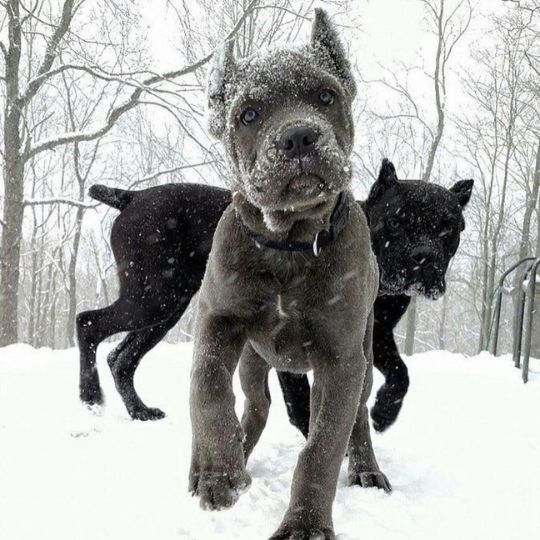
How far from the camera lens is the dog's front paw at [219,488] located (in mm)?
2221

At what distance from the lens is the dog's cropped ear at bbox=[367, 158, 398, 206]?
455 cm

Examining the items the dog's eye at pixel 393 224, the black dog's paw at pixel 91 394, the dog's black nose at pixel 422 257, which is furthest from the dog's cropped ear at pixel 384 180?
the black dog's paw at pixel 91 394

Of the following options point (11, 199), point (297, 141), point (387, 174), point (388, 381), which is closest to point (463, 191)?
point (387, 174)

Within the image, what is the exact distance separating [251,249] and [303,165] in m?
0.50

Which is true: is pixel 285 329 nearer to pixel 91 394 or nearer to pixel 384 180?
pixel 384 180

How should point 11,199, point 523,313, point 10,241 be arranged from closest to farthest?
1. point 523,313
2. point 11,199
3. point 10,241

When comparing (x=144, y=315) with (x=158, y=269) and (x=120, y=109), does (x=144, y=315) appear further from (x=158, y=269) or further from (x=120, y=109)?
(x=120, y=109)

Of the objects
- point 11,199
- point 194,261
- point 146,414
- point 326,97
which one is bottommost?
point 146,414

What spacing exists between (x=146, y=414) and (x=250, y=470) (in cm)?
167

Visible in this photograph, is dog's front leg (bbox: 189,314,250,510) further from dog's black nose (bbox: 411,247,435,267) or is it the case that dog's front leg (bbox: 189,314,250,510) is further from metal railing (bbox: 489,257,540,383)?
metal railing (bbox: 489,257,540,383)

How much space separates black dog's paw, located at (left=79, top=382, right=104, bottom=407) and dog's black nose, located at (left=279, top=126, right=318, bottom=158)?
3.32 meters

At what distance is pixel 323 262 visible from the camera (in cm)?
263

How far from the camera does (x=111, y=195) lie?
5.18 m

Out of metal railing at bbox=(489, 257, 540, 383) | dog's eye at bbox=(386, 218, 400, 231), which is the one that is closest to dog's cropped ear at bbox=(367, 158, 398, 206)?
dog's eye at bbox=(386, 218, 400, 231)
